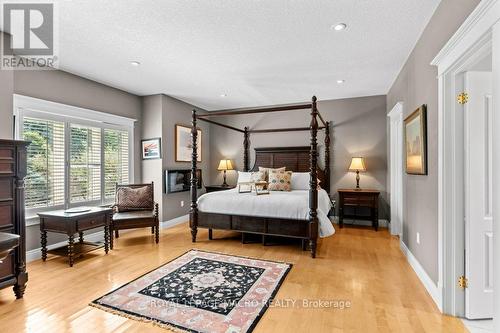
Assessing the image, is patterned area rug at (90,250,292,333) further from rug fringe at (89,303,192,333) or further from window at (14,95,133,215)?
window at (14,95,133,215)

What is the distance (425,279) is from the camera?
2.50 meters

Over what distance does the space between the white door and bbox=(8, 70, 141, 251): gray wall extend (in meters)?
4.36

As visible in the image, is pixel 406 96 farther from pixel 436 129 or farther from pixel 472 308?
pixel 472 308

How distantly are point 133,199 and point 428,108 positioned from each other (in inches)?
168

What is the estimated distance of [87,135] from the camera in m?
4.09

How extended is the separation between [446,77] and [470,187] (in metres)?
0.91

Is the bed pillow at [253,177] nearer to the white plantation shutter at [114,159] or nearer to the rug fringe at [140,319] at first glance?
the white plantation shutter at [114,159]

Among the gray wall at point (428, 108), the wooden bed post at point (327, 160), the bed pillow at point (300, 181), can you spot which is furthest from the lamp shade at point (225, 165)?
the gray wall at point (428, 108)

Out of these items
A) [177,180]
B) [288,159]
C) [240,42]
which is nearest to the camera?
[240,42]

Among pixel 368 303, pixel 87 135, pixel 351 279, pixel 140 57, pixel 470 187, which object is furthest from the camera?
pixel 87 135

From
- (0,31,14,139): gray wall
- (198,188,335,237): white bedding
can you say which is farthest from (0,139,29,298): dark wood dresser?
(198,188,335,237): white bedding

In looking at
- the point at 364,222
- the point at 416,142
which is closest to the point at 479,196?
the point at 416,142

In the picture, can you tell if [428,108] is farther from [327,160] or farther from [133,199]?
[133,199]

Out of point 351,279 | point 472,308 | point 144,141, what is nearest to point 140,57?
point 144,141
